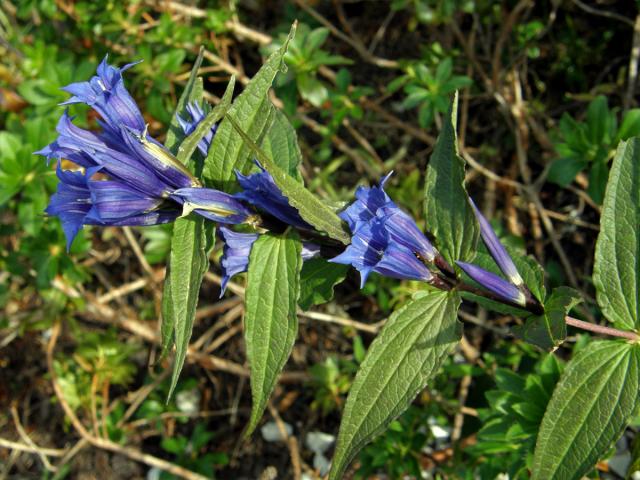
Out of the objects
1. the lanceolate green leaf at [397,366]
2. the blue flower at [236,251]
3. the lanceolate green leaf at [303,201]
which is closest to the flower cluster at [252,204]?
the blue flower at [236,251]

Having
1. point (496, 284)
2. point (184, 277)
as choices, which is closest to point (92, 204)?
point (184, 277)

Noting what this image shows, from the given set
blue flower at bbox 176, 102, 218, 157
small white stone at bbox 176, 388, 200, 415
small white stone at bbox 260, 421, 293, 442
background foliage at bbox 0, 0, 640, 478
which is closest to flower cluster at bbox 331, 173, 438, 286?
blue flower at bbox 176, 102, 218, 157

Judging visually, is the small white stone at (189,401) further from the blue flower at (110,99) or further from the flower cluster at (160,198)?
the blue flower at (110,99)

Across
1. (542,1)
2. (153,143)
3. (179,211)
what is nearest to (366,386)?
(179,211)

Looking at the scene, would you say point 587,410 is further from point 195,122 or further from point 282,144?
point 195,122

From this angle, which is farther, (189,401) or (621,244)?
(189,401)
